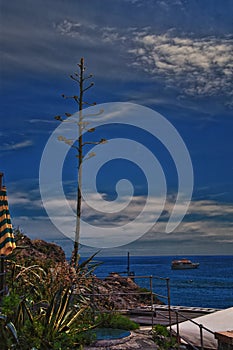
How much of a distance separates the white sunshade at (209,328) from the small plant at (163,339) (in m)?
0.65

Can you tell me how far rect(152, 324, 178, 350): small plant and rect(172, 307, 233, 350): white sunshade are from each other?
0.65m

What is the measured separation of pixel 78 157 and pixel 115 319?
142 inches

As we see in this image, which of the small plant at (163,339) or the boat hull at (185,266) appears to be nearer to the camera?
the small plant at (163,339)

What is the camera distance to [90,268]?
10.8 metres

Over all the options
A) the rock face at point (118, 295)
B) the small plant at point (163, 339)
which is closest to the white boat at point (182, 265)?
the rock face at point (118, 295)

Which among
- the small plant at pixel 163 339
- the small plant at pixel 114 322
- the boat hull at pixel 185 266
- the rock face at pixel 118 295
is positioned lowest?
the small plant at pixel 163 339

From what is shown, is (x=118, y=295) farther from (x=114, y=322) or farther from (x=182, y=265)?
(x=182, y=265)

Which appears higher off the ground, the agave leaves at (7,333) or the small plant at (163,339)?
the agave leaves at (7,333)

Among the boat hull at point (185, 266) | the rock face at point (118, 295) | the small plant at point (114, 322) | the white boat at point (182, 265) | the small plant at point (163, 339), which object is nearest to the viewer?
the small plant at point (163, 339)

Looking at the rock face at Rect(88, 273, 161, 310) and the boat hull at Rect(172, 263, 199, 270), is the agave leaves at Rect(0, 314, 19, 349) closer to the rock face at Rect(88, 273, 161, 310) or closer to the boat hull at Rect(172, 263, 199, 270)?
the rock face at Rect(88, 273, 161, 310)

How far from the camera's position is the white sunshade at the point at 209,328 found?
278 inches

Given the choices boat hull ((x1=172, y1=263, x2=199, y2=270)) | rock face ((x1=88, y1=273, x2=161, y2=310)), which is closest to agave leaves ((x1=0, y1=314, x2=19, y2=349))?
rock face ((x1=88, y1=273, x2=161, y2=310))

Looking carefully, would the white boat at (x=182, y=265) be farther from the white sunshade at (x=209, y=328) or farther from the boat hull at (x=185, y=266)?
the white sunshade at (x=209, y=328)

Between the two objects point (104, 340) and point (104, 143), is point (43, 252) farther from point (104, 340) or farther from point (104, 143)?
point (104, 340)
